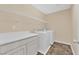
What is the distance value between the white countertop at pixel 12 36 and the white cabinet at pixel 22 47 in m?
0.04

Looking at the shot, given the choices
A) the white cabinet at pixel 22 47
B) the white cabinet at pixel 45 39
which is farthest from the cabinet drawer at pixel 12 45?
the white cabinet at pixel 45 39

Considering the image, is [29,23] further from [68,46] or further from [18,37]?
[68,46]

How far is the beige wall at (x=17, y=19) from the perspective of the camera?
4.36 feet

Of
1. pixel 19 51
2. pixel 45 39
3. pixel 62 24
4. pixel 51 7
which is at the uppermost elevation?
pixel 51 7

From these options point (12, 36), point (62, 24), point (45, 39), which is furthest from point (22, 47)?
point (62, 24)

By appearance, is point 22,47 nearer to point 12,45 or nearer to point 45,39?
point 12,45

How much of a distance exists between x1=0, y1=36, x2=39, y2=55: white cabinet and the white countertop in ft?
0.12

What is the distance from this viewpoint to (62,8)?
1.46 metres

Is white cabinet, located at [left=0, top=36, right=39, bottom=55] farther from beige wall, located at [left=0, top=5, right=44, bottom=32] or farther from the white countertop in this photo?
beige wall, located at [left=0, top=5, right=44, bottom=32]

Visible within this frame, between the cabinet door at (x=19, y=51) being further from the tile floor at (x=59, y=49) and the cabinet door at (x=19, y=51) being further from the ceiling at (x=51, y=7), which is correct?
the ceiling at (x=51, y=7)

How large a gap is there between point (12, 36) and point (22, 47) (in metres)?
0.17

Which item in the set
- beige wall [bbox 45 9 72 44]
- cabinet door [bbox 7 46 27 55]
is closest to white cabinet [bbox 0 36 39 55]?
cabinet door [bbox 7 46 27 55]

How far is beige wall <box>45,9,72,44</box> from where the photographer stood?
1473mm

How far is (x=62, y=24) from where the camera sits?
59.1 inches
